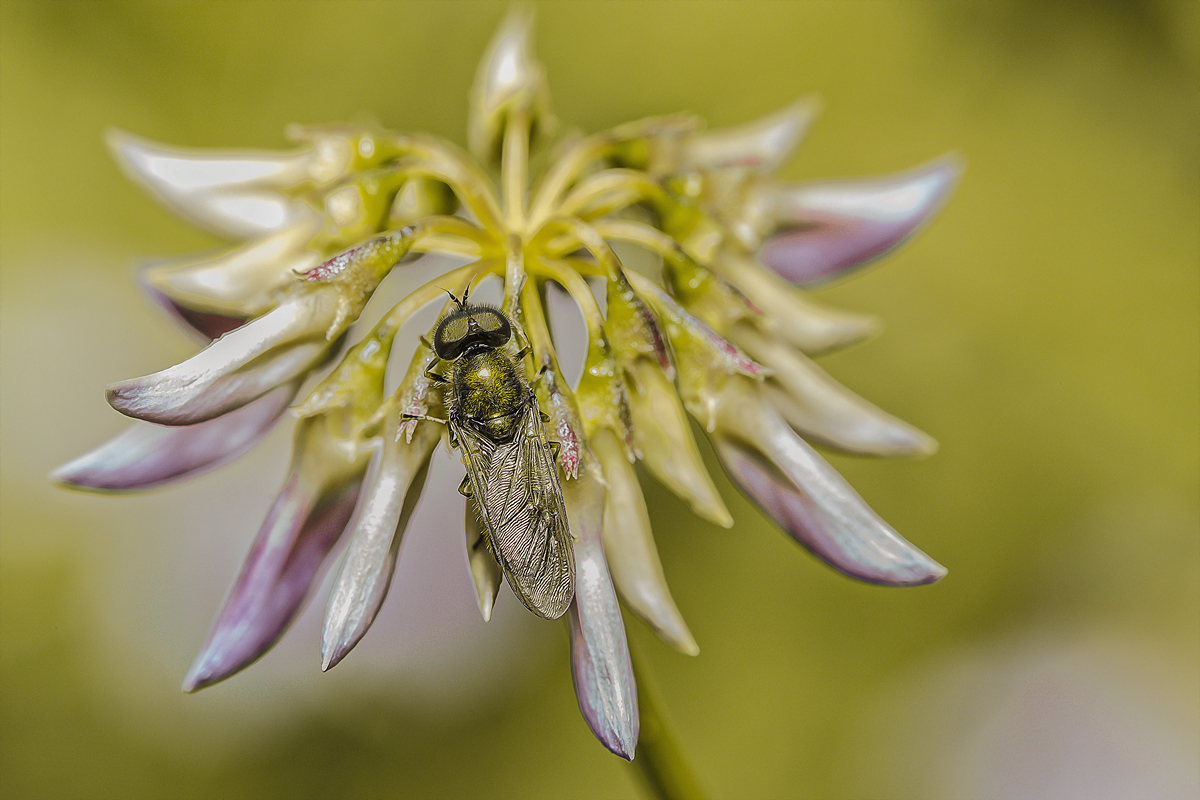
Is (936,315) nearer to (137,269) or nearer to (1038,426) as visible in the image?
(1038,426)

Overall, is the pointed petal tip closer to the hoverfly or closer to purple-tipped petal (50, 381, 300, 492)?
the hoverfly

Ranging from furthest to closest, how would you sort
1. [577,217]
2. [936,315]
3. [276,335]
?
[936,315] < [577,217] < [276,335]

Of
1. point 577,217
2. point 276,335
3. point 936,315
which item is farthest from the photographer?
point 936,315

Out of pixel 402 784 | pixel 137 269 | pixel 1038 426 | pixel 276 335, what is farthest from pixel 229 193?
pixel 1038 426

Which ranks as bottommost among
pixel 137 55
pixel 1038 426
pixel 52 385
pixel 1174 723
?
pixel 1174 723

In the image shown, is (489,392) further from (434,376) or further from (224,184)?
(224,184)

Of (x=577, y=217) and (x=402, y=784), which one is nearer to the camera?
(x=577, y=217)
